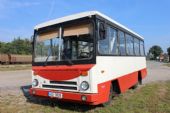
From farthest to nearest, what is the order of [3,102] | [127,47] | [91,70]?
[127,47]
[3,102]
[91,70]

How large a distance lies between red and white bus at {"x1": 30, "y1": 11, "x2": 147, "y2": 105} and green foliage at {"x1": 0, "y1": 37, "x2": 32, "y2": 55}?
226 ft

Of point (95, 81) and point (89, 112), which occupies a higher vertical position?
point (95, 81)

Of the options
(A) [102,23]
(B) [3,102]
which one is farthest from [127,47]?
(B) [3,102]

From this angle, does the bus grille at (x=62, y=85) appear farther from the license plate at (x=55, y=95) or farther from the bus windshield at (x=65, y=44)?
the bus windshield at (x=65, y=44)

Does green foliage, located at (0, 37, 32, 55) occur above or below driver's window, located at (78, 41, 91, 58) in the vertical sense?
above

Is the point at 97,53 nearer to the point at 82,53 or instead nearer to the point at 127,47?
the point at 82,53

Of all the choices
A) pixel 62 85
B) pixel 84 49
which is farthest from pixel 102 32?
pixel 62 85

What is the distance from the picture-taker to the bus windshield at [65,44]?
27.8 feet

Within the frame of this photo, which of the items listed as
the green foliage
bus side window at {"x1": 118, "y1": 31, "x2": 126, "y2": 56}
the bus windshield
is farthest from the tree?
the bus windshield

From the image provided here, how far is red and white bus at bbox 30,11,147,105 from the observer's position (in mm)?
8242

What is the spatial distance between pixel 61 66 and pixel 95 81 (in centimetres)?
120

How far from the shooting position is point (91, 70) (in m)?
8.10

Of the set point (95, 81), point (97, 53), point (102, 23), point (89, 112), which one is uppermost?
point (102, 23)

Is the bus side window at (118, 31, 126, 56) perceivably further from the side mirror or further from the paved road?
the paved road
